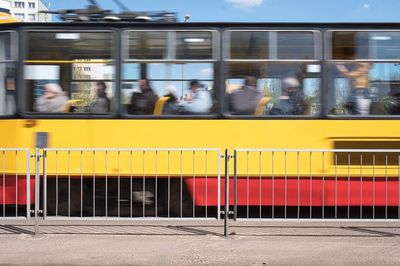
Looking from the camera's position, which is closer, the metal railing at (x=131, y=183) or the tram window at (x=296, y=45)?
the metal railing at (x=131, y=183)

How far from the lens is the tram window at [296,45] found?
28.1 ft

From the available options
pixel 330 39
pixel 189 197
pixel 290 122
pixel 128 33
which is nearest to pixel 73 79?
pixel 128 33

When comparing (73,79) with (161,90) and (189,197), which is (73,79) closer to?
(161,90)

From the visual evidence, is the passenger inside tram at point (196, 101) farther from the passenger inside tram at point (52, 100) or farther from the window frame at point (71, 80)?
the passenger inside tram at point (52, 100)

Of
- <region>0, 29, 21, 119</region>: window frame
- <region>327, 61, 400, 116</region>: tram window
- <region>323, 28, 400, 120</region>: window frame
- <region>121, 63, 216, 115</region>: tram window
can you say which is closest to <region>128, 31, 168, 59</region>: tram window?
<region>121, 63, 216, 115</region>: tram window

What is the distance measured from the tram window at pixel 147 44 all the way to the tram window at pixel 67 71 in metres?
0.33

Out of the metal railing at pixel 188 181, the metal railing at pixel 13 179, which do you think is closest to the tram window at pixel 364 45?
the metal railing at pixel 188 181

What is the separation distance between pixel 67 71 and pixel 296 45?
11.3ft

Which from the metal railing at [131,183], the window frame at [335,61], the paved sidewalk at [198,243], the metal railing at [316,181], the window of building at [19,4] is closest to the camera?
the paved sidewalk at [198,243]

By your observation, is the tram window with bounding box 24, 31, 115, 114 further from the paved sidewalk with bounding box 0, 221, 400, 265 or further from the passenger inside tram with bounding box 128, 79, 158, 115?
the paved sidewalk with bounding box 0, 221, 400, 265

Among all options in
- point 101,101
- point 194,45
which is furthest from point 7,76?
point 194,45

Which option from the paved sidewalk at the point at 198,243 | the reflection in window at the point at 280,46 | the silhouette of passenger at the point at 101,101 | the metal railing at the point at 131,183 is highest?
the reflection in window at the point at 280,46

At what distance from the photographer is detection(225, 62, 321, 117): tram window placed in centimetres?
859

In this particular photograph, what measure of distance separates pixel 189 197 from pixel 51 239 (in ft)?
7.77
